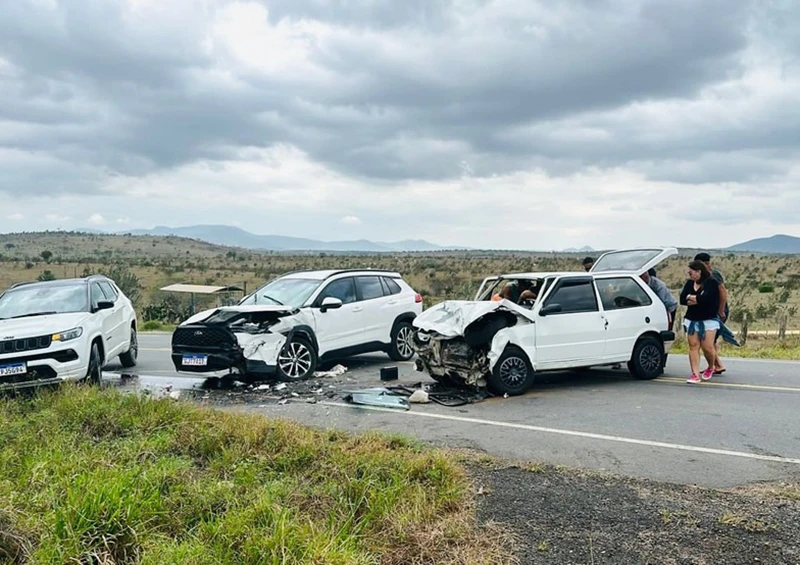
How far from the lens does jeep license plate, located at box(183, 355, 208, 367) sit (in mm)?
10375

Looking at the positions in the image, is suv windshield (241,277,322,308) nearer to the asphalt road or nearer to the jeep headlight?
the asphalt road

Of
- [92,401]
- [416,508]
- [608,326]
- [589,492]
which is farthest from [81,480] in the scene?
[608,326]

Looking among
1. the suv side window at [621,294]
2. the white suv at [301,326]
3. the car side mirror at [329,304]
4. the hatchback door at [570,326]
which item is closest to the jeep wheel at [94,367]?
the white suv at [301,326]

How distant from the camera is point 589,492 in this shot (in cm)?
540

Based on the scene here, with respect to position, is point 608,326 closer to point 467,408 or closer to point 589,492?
point 467,408

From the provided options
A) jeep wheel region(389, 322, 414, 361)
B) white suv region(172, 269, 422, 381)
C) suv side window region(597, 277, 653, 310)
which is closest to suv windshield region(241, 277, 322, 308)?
white suv region(172, 269, 422, 381)

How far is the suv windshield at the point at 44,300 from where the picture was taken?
1061 cm

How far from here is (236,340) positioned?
10.3m

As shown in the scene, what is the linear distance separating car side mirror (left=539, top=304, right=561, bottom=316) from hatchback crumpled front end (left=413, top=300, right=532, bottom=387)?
0.27 m

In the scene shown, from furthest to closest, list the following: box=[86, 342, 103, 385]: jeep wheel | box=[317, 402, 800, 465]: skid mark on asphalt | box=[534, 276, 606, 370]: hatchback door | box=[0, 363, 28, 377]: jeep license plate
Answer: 1. box=[86, 342, 103, 385]: jeep wheel
2. box=[534, 276, 606, 370]: hatchback door
3. box=[0, 363, 28, 377]: jeep license plate
4. box=[317, 402, 800, 465]: skid mark on asphalt

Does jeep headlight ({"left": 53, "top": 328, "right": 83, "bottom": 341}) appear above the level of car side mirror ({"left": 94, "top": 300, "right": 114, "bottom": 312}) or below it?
below

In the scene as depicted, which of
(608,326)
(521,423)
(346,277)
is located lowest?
(521,423)

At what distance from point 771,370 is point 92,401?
444 inches

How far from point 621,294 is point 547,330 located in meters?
1.69
